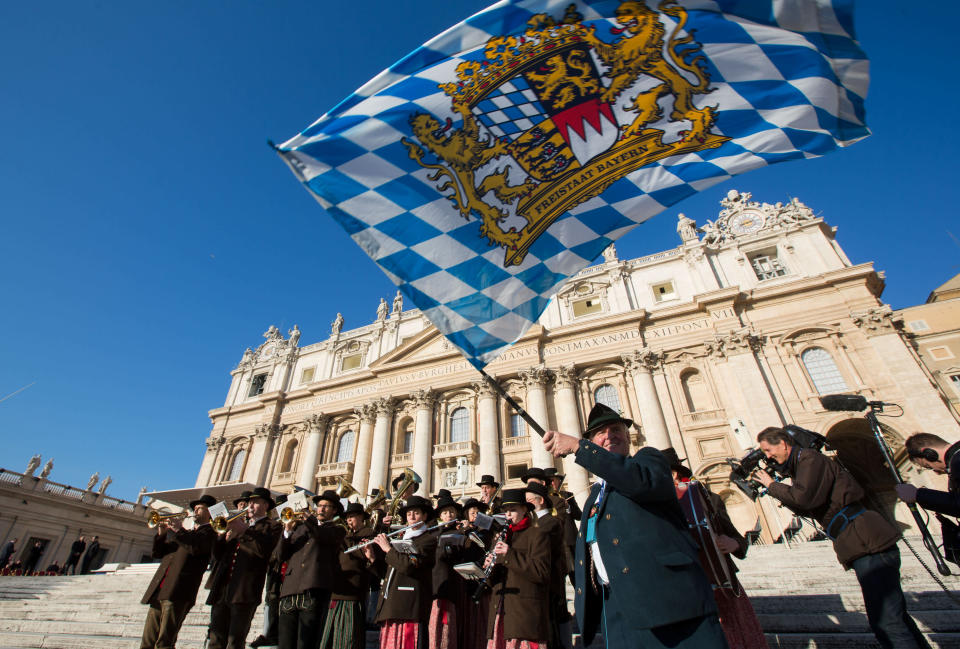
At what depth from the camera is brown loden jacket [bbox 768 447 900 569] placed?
3699mm

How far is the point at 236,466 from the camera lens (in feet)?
98.7

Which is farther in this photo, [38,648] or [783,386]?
[783,386]

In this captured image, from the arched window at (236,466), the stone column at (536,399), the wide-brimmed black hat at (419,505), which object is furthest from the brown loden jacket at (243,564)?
the arched window at (236,466)

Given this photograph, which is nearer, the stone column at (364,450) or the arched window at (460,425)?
the stone column at (364,450)

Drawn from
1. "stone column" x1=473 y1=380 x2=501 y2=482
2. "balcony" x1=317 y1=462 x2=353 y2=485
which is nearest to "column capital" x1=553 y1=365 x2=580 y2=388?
"stone column" x1=473 y1=380 x2=501 y2=482

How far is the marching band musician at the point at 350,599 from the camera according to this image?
523cm

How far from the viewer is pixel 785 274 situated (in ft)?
73.1

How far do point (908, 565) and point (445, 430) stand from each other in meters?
19.2

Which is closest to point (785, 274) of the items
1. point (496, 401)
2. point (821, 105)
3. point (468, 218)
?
point (496, 401)

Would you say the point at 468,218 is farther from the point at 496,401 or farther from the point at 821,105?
the point at 496,401

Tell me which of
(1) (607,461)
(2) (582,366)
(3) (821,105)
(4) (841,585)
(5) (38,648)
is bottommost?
(5) (38,648)

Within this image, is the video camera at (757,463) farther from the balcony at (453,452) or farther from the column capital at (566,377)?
the balcony at (453,452)

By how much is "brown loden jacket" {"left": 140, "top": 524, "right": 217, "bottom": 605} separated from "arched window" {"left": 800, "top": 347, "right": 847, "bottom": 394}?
2207 centimetres

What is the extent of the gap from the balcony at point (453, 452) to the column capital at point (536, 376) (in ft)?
13.5
